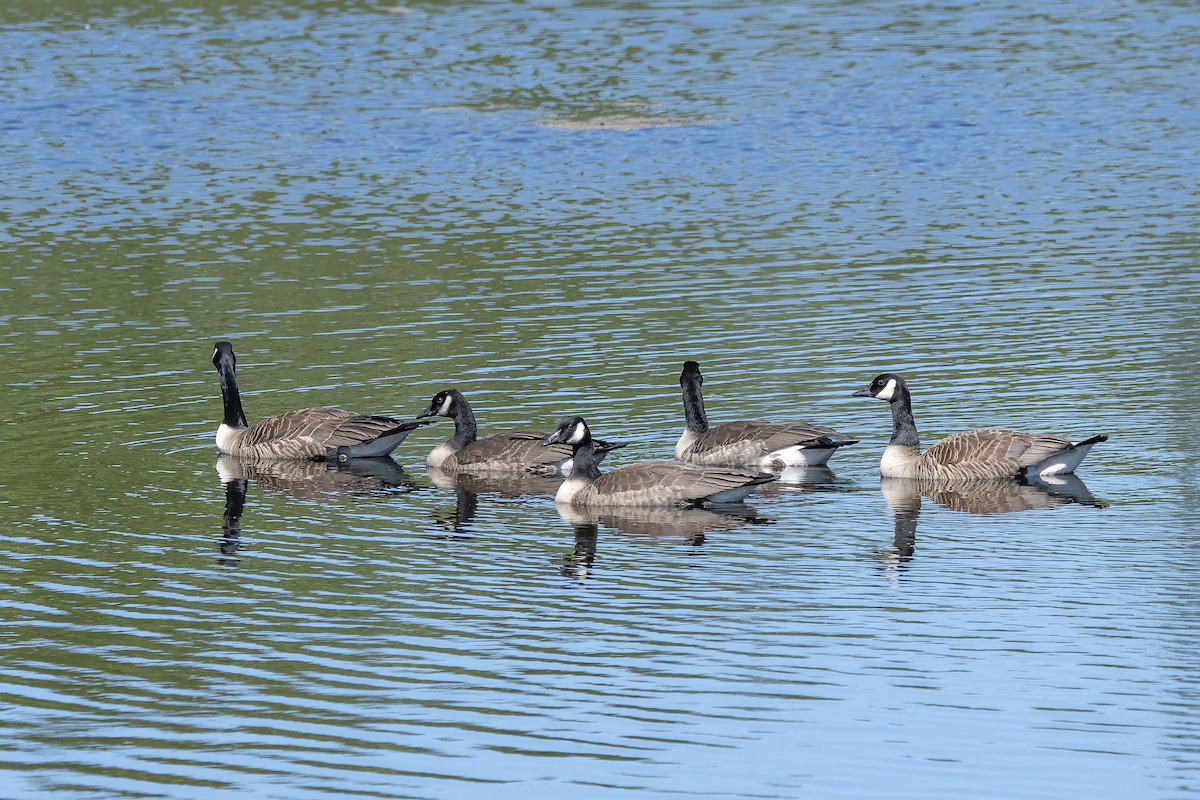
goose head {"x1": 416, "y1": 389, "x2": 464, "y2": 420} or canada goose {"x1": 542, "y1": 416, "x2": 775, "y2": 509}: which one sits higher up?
goose head {"x1": 416, "y1": 389, "x2": 464, "y2": 420}

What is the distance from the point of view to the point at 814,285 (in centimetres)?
3150

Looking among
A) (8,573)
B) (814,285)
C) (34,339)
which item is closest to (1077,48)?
(814,285)

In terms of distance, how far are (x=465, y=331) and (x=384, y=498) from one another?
871 centimetres

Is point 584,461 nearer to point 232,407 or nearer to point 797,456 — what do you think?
point 797,456

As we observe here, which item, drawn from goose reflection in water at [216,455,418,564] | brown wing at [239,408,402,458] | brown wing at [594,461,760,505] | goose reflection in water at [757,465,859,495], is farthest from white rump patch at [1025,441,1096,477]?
brown wing at [239,408,402,458]

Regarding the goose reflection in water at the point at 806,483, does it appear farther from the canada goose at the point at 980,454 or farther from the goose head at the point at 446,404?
the goose head at the point at 446,404

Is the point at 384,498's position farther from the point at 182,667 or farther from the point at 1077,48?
the point at 1077,48

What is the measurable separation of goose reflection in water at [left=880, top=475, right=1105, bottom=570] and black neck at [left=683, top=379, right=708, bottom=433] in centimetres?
270

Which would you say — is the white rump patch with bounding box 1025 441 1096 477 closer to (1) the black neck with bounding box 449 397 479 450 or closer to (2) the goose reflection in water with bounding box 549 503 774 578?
(2) the goose reflection in water with bounding box 549 503 774 578

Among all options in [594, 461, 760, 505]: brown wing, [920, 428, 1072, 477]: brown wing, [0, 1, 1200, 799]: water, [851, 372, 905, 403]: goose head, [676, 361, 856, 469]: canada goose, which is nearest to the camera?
[0, 1, 1200, 799]: water

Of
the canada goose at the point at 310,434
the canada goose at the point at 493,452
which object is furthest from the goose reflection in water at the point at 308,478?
the canada goose at the point at 493,452

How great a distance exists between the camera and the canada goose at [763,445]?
2106 centimetres

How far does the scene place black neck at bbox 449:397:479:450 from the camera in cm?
2223

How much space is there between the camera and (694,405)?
22266 millimetres
